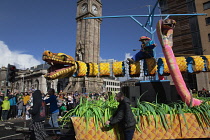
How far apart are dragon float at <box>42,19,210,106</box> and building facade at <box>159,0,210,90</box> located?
15.3m

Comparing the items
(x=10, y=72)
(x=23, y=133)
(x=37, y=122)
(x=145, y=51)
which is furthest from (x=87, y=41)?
(x=37, y=122)

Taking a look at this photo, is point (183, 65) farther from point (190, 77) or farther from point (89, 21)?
point (89, 21)

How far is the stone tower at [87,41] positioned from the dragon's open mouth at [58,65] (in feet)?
81.2

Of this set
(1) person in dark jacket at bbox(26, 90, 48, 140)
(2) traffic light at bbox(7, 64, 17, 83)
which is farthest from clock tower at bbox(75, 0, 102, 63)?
(1) person in dark jacket at bbox(26, 90, 48, 140)

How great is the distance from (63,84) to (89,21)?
20029 mm

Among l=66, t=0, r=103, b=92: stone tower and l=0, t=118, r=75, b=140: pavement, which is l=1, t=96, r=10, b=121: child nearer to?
l=0, t=118, r=75, b=140: pavement

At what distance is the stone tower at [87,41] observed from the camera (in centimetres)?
3072

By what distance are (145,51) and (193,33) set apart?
18.6m

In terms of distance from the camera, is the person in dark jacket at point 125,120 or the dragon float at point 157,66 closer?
the person in dark jacket at point 125,120

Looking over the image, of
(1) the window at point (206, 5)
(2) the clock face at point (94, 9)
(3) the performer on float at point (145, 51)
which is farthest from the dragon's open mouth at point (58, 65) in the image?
(2) the clock face at point (94, 9)

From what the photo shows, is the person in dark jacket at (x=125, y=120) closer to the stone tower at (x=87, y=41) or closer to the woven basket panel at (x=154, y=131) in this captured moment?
the woven basket panel at (x=154, y=131)

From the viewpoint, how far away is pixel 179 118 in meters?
3.29

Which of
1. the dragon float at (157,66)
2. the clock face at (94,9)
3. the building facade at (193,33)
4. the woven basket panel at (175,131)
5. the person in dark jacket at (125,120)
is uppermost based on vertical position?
the clock face at (94,9)

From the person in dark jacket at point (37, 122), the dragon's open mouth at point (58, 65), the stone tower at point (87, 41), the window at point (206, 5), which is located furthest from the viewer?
the stone tower at point (87, 41)
